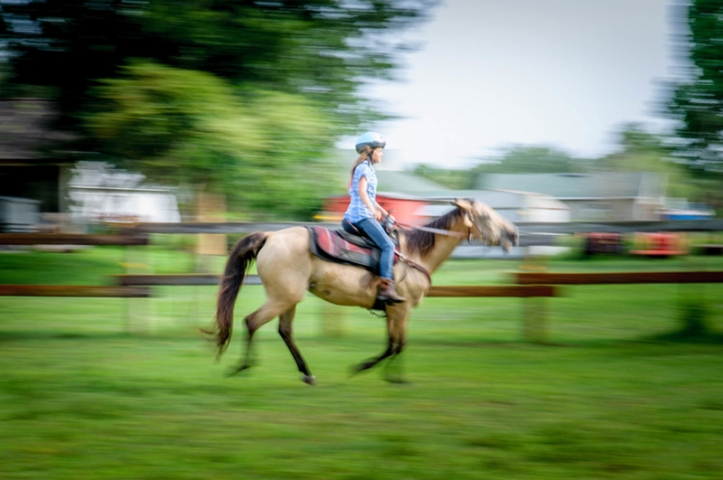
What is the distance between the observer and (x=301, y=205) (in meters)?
16.2

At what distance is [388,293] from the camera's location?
7.02 metres

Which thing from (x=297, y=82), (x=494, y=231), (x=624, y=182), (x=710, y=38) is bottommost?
(x=624, y=182)

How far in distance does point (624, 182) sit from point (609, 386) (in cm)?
4076

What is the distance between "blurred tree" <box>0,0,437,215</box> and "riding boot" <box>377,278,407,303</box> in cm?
601

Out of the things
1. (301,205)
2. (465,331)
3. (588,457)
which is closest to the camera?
(588,457)

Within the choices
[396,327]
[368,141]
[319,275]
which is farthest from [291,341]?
[368,141]

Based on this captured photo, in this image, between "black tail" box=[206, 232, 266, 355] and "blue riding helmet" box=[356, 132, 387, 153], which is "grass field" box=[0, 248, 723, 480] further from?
"blue riding helmet" box=[356, 132, 387, 153]

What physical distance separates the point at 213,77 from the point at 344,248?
7021mm

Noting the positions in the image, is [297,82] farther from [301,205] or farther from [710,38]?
[710,38]

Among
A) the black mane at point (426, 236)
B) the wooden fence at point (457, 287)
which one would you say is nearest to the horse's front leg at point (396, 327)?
the black mane at point (426, 236)

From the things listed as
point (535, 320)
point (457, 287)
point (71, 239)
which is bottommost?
point (535, 320)

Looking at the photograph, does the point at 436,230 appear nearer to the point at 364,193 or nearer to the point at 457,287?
the point at 364,193

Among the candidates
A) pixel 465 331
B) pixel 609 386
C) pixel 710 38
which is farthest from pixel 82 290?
pixel 710 38

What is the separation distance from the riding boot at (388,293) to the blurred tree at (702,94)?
20.3 m
